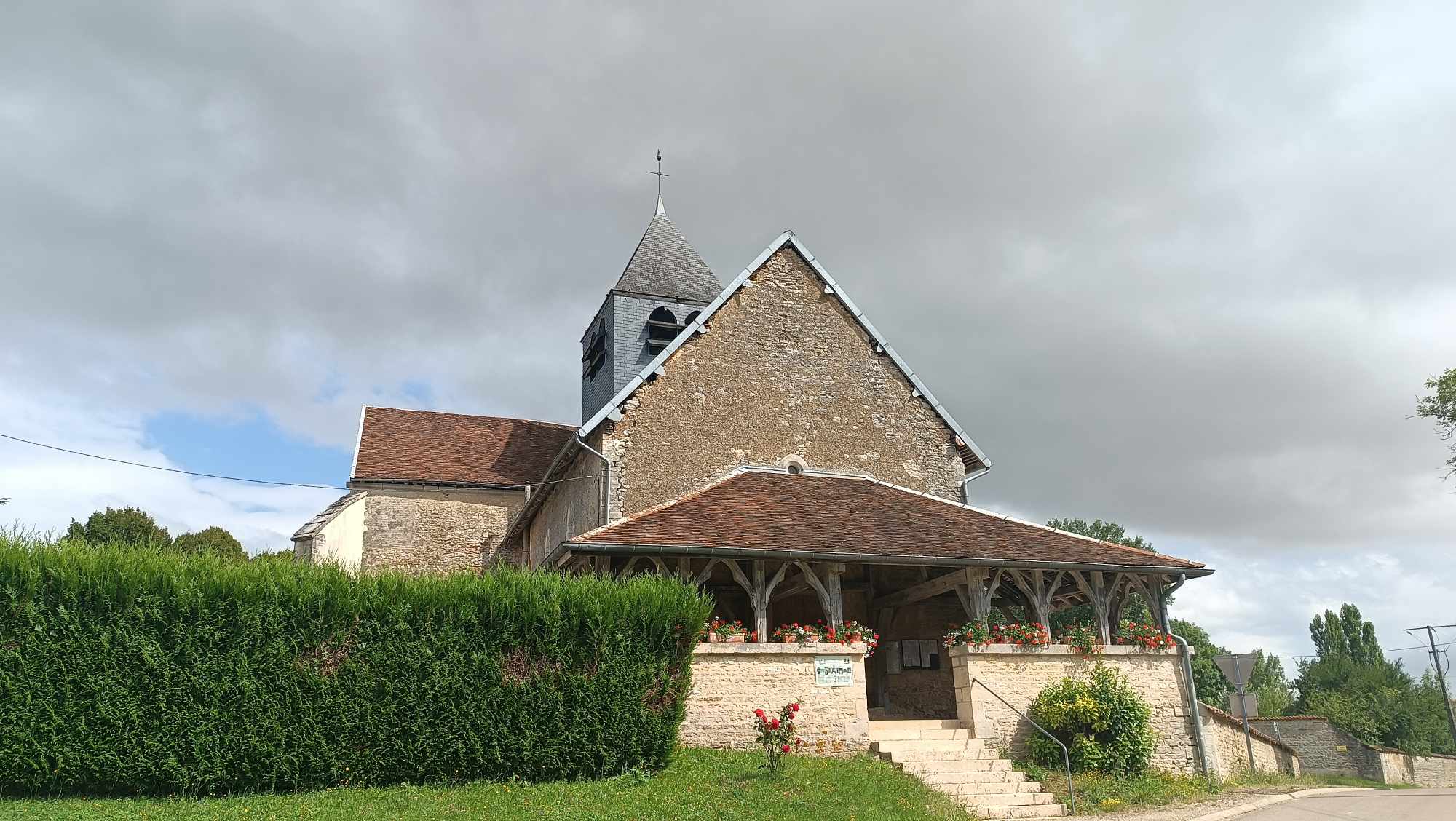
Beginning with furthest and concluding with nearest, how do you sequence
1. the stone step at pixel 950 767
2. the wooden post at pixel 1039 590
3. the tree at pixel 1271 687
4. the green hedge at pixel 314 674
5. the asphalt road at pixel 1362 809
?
the tree at pixel 1271 687, the wooden post at pixel 1039 590, the asphalt road at pixel 1362 809, the stone step at pixel 950 767, the green hedge at pixel 314 674

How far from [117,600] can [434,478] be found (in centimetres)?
1344

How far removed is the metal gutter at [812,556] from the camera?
1129 centimetres

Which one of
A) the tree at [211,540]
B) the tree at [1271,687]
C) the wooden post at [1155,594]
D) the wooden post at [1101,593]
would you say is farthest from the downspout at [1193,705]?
the tree at [1271,687]

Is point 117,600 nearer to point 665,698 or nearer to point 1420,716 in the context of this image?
point 665,698

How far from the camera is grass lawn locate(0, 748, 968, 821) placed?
787 cm

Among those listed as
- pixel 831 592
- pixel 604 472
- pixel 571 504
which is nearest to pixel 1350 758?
pixel 831 592

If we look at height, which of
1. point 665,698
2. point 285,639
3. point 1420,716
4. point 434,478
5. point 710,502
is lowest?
point 1420,716

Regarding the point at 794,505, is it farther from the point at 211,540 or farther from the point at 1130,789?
the point at 211,540

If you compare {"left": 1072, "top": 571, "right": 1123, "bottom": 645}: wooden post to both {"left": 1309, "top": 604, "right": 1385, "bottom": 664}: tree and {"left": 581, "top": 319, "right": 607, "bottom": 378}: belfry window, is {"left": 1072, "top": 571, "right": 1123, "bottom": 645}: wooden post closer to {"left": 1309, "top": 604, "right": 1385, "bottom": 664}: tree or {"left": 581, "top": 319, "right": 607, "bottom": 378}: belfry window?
{"left": 581, "top": 319, "right": 607, "bottom": 378}: belfry window

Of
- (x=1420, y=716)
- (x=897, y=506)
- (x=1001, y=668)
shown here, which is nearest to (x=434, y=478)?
(x=897, y=506)

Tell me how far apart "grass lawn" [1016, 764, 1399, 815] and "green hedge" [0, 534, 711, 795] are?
17.0 ft

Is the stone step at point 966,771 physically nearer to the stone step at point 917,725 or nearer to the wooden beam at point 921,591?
the stone step at point 917,725

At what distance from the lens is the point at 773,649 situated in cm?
1168

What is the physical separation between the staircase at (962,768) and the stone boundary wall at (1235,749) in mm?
4077
